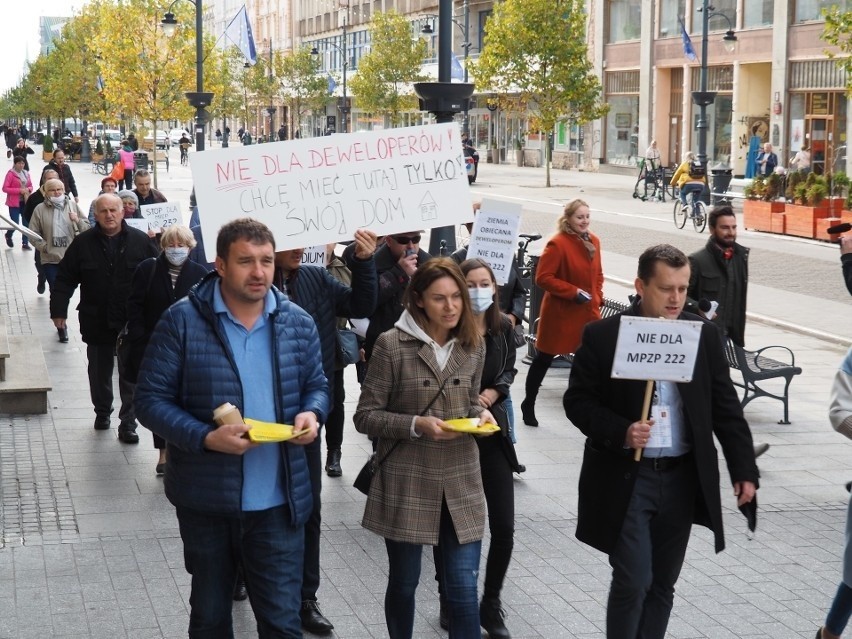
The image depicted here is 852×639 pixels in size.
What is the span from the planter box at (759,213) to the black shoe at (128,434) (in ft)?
66.7

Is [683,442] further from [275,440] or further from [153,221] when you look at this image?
[153,221]

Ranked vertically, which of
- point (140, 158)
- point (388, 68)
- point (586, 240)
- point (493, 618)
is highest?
point (388, 68)

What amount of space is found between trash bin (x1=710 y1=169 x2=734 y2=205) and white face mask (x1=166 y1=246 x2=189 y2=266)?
2814 centimetres

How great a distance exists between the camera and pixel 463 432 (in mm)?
4977

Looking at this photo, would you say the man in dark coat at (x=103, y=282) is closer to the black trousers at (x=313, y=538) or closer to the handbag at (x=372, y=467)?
the black trousers at (x=313, y=538)

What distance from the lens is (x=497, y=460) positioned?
582 cm

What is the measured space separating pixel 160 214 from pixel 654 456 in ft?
28.2

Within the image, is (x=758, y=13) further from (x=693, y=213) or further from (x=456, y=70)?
(x=693, y=213)

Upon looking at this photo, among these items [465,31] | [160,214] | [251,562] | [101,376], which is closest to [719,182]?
[160,214]

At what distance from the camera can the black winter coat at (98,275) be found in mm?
10008

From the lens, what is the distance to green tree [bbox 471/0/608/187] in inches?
1779

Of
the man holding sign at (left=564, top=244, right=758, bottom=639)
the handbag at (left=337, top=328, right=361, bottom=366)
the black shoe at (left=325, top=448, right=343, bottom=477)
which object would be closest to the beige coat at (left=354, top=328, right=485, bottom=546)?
the man holding sign at (left=564, top=244, right=758, bottom=639)

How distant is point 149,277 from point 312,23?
300 ft

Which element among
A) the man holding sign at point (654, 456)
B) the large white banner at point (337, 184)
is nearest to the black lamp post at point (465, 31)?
the large white banner at point (337, 184)
